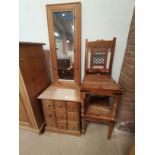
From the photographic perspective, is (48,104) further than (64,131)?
No

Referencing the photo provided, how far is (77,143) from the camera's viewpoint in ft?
4.82

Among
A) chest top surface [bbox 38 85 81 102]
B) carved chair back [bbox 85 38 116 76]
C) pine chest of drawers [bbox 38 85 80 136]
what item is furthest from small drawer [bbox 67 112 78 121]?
carved chair back [bbox 85 38 116 76]

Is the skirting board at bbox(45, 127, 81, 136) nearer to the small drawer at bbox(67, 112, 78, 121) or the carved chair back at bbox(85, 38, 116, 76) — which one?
the small drawer at bbox(67, 112, 78, 121)

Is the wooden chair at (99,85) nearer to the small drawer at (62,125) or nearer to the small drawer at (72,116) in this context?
the small drawer at (72,116)

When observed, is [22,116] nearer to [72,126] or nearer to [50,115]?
[50,115]

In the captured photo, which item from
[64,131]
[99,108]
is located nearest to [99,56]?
[99,108]

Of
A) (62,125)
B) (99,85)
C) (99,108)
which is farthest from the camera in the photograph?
(62,125)

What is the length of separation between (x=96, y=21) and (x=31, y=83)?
1.25m

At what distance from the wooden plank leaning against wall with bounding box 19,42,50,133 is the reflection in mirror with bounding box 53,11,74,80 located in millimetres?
288

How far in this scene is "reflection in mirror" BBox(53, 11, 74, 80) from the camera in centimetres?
143

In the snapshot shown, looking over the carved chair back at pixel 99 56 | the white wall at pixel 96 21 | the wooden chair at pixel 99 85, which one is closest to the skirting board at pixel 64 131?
the wooden chair at pixel 99 85
